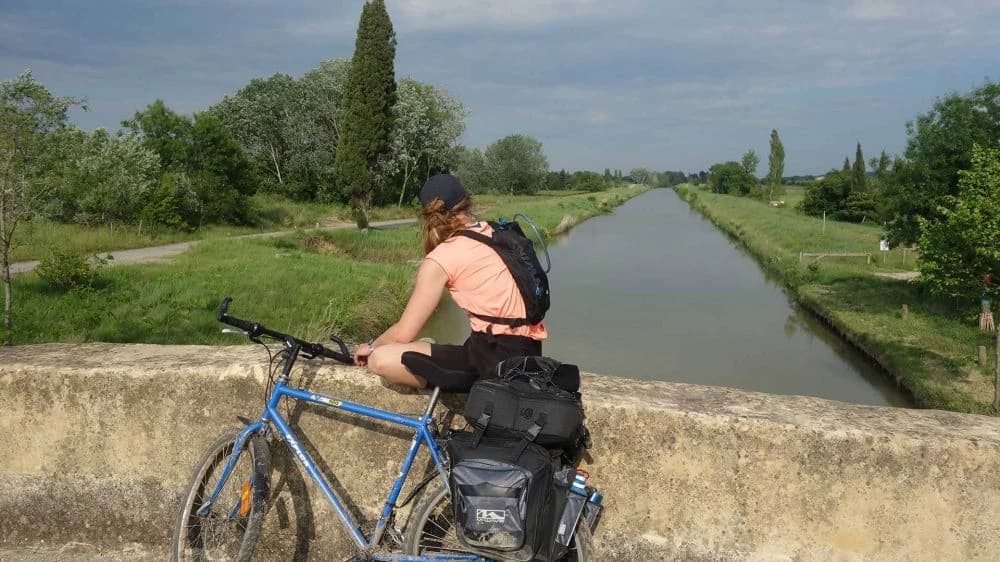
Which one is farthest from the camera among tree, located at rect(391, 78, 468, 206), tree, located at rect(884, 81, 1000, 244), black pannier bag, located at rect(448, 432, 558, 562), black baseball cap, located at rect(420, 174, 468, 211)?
tree, located at rect(391, 78, 468, 206)

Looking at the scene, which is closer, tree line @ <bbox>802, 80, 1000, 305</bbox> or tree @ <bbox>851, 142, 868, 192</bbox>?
tree line @ <bbox>802, 80, 1000, 305</bbox>

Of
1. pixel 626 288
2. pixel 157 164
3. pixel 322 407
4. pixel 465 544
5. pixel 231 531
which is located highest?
pixel 157 164

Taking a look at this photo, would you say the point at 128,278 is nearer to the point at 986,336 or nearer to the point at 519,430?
the point at 519,430

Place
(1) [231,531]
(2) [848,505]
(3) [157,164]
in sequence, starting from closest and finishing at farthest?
(2) [848,505] < (1) [231,531] < (3) [157,164]

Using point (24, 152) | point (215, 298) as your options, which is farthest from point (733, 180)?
point (24, 152)

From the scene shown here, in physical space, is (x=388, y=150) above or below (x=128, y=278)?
above

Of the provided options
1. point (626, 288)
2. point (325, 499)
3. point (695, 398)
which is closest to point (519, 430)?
point (695, 398)

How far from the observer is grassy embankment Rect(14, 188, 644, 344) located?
41.6 ft

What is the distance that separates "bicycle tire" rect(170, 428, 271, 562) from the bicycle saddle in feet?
2.23

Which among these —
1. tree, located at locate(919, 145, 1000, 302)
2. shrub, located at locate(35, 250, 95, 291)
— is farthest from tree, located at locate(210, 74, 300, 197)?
tree, located at locate(919, 145, 1000, 302)

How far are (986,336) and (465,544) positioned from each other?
18.2 metres

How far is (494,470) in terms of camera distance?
7.55 ft

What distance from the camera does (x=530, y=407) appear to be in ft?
7.55

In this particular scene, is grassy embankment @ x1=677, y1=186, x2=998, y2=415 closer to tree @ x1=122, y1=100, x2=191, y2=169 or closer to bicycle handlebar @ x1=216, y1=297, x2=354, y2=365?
bicycle handlebar @ x1=216, y1=297, x2=354, y2=365
